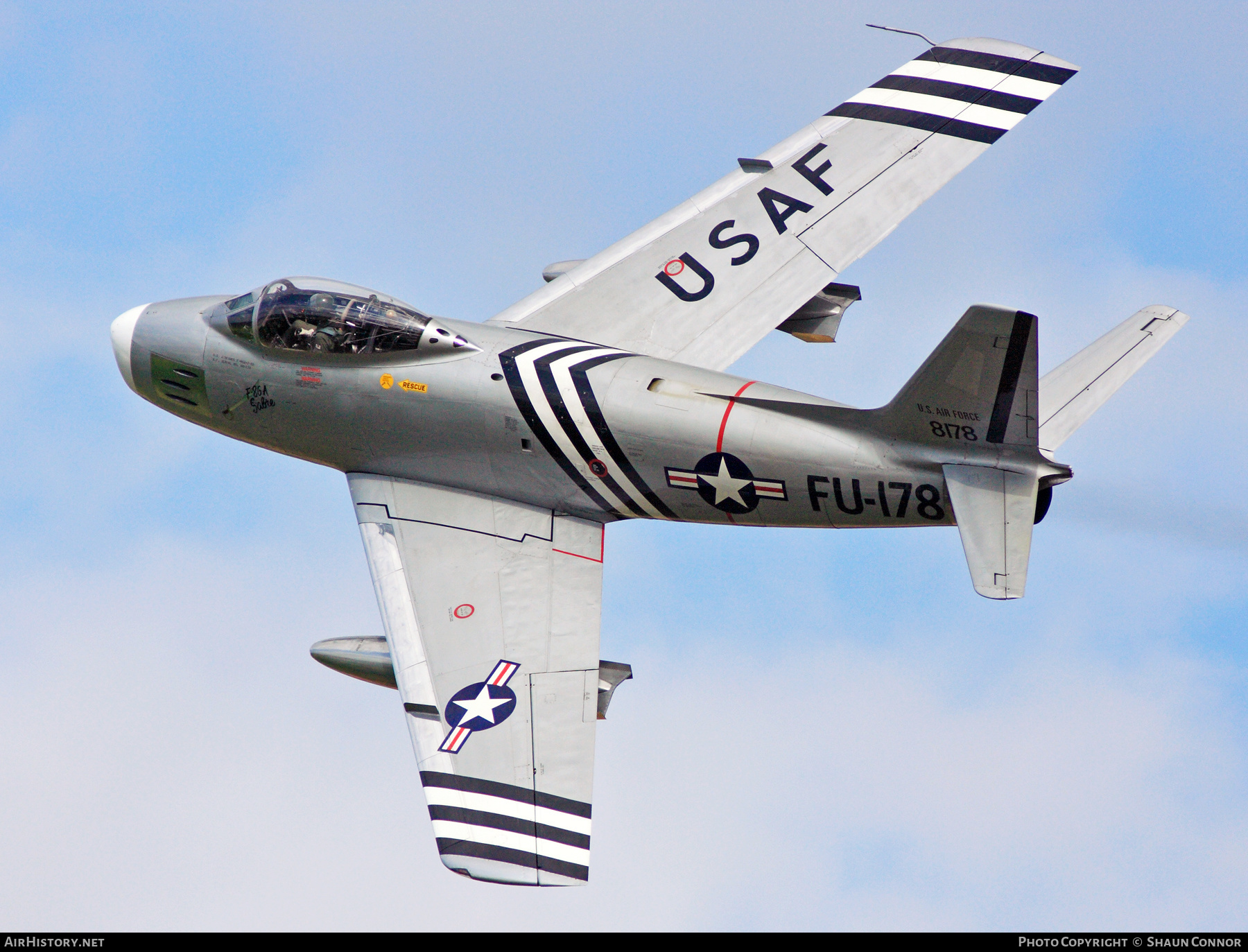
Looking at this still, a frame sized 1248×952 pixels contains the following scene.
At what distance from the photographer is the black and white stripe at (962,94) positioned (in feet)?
74.9

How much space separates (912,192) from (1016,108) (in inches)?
87.8

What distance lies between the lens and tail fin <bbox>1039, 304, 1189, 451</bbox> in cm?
1817

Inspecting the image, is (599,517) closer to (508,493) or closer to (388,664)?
(508,493)

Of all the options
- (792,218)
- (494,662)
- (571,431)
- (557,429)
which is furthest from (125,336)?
(792,218)

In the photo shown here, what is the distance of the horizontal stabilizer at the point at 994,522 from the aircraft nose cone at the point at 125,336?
35.4 feet

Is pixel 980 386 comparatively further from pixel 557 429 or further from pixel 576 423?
pixel 557 429

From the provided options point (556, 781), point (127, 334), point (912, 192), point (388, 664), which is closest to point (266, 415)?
point (127, 334)

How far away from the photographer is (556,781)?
16.9 metres

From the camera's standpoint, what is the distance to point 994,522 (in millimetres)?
16781

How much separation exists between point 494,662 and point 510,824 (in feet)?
6.57

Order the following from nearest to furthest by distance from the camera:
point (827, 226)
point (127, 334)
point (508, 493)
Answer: point (508, 493) < point (127, 334) < point (827, 226)

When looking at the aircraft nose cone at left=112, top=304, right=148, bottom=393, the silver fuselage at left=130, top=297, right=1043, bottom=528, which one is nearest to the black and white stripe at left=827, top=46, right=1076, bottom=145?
the silver fuselage at left=130, top=297, right=1043, bottom=528

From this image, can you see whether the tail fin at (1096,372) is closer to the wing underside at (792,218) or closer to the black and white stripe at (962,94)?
the wing underside at (792,218)

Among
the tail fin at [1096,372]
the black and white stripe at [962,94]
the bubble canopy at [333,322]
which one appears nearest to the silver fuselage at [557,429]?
the bubble canopy at [333,322]
